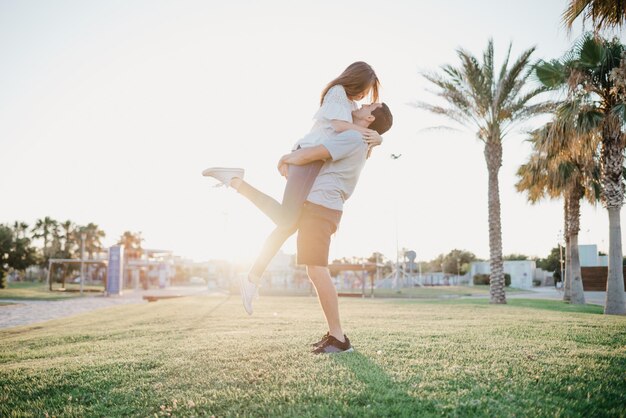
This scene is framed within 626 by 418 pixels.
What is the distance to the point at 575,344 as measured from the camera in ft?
10.4

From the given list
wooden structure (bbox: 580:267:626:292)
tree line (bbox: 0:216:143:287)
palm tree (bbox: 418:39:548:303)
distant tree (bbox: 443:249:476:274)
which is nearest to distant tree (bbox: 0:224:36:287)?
tree line (bbox: 0:216:143:287)

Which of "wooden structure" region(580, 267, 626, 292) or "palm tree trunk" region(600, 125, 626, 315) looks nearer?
"palm tree trunk" region(600, 125, 626, 315)

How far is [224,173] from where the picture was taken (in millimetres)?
3494

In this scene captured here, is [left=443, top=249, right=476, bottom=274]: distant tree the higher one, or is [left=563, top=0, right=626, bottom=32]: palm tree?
[left=563, top=0, right=626, bottom=32]: palm tree

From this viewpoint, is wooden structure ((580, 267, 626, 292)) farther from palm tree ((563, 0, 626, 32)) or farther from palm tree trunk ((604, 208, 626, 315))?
palm tree ((563, 0, 626, 32))

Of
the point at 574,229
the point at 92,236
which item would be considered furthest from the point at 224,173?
the point at 92,236

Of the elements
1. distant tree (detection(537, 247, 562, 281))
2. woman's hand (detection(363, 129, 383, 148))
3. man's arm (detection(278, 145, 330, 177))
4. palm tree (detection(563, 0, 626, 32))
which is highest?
palm tree (detection(563, 0, 626, 32))

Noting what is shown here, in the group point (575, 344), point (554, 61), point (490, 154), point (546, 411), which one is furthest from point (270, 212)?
point (490, 154)

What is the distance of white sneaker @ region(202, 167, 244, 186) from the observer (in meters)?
3.49

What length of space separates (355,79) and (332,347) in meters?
2.17

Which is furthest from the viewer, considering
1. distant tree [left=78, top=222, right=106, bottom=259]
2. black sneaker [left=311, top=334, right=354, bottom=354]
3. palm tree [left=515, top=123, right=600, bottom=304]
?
distant tree [left=78, top=222, right=106, bottom=259]

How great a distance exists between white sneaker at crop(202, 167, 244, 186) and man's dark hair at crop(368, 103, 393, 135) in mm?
1230

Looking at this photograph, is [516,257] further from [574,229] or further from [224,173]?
[224,173]

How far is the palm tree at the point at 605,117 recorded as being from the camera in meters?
12.4
